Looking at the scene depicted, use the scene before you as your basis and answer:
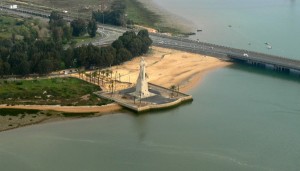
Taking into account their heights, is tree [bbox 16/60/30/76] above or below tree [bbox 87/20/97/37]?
below

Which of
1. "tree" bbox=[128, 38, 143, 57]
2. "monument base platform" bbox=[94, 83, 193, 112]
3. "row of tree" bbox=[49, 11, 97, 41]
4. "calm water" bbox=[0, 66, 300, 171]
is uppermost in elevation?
"row of tree" bbox=[49, 11, 97, 41]

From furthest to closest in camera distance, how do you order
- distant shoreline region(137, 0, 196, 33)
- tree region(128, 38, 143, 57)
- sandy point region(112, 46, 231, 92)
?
distant shoreline region(137, 0, 196, 33), tree region(128, 38, 143, 57), sandy point region(112, 46, 231, 92)

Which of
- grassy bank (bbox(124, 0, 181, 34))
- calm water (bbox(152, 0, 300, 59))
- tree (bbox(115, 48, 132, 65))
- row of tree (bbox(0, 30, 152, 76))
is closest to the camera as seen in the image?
row of tree (bbox(0, 30, 152, 76))

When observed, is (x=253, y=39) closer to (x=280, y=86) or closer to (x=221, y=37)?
(x=221, y=37)

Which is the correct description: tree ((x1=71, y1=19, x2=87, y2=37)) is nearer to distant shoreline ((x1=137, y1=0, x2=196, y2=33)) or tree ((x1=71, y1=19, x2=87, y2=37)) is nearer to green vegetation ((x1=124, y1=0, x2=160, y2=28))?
green vegetation ((x1=124, y1=0, x2=160, y2=28))

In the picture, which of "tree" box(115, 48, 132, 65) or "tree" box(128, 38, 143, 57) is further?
"tree" box(128, 38, 143, 57)

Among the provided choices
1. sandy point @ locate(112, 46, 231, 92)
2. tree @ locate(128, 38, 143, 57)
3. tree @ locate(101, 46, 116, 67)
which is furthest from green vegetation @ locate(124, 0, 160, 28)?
tree @ locate(101, 46, 116, 67)

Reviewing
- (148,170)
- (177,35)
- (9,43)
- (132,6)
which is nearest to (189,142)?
(148,170)
